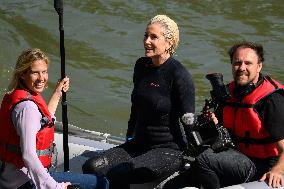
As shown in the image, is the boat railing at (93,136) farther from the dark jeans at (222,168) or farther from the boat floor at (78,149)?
the dark jeans at (222,168)

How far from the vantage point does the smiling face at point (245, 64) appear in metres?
3.13

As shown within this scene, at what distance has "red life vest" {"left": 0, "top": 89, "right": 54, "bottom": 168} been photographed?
290 cm

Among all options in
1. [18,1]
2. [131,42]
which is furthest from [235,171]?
[18,1]

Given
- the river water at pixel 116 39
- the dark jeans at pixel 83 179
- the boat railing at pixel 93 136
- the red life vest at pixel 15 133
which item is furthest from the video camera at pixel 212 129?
the river water at pixel 116 39

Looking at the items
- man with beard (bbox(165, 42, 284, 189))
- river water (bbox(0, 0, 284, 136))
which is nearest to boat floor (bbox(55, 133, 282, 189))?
man with beard (bbox(165, 42, 284, 189))

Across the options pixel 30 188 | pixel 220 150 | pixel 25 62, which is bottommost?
pixel 30 188

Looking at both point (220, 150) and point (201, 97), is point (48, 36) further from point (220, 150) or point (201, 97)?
point (220, 150)

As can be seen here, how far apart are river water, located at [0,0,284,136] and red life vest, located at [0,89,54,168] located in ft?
11.5

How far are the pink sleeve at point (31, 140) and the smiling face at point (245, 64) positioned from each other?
1040 millimetres

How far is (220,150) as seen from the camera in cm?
310

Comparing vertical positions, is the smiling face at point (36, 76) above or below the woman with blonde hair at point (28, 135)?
above

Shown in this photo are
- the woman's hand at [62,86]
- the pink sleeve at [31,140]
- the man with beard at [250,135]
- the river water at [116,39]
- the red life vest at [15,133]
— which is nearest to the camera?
the pink sleeve at [31,140]

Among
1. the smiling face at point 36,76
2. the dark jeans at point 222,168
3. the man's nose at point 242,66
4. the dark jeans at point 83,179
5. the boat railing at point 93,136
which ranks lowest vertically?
the boat railing at point 93,136

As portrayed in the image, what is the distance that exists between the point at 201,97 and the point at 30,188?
4.73m
